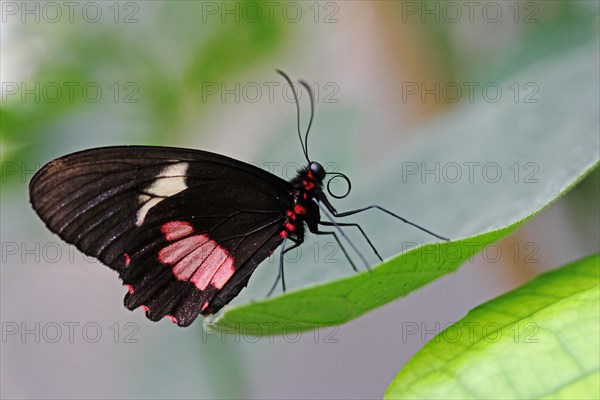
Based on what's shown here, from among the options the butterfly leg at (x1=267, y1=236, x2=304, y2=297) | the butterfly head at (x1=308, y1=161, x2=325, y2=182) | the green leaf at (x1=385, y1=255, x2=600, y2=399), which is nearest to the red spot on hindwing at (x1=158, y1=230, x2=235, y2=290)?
the butterfly leg at (x1=267, y1=236, x2=304, y2=297)

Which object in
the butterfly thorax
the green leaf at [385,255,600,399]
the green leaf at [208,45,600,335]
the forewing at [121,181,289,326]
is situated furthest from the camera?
the butterfly thorax

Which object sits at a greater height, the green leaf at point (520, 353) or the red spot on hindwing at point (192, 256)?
the green leaf at point (520, 353)

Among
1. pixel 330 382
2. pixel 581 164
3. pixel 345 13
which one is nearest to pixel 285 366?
pixel 330 382

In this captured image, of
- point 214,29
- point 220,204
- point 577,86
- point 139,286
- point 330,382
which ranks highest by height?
point 214,29

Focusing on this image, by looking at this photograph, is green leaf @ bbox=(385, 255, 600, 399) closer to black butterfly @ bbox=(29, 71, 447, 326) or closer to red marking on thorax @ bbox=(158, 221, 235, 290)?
black butterfly @ bbox=(29, 71, 447, 326)

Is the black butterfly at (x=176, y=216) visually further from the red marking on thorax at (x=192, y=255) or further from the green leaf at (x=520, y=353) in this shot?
the green leaf at (x=520, y=353)

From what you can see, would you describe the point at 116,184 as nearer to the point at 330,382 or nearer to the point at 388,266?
the point at 388,266

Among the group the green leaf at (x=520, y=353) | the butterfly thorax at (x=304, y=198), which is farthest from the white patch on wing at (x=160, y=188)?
the green leaf at (x=520, y=353)

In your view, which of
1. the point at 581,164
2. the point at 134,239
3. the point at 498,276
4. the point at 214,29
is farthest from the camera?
the point at 214,29
